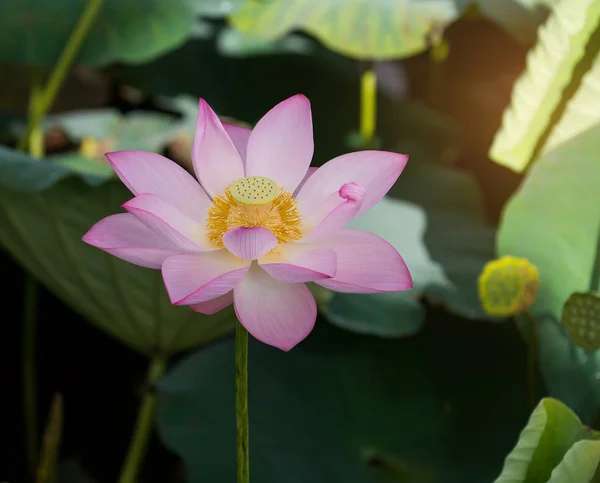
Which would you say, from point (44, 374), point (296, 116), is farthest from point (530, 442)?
point (44, 374)

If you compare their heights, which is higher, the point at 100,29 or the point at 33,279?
the point at 100,29

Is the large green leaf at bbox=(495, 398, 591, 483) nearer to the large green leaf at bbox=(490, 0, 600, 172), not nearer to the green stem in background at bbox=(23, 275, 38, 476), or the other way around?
the large green leaf at bbox=(490, 0, 600, 172)

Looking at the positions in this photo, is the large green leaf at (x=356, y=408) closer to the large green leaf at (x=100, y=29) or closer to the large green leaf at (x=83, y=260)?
the large green leaf at (x=83, y=260)

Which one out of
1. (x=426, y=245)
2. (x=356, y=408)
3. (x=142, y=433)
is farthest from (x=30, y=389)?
(x=426, y=245)

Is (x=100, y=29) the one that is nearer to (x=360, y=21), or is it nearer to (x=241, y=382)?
(x=360, y=21)

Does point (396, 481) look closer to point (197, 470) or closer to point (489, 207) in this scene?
point (197, 470)
